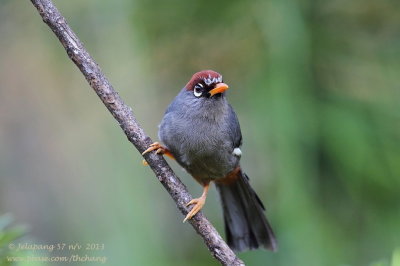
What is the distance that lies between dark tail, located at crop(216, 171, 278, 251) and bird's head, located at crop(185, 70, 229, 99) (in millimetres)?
772

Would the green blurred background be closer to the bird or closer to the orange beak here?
the bird

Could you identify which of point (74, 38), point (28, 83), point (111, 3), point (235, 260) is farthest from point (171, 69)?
point (235, 260)

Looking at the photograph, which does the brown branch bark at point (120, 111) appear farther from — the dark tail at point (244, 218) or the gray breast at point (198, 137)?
the dark tail at point (244, 218)

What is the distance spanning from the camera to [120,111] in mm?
2521

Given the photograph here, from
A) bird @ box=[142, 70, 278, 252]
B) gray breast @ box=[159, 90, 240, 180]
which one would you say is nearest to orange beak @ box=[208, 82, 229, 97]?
bird @ box=[142, 70, 278, 252]

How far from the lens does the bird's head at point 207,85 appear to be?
3.40 meters

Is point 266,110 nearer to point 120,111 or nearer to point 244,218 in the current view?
point 244,218

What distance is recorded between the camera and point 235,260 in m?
2.35

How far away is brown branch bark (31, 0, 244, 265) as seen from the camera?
242 centimetres

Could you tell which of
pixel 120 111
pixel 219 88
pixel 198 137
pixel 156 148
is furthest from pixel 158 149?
pixel 120 111

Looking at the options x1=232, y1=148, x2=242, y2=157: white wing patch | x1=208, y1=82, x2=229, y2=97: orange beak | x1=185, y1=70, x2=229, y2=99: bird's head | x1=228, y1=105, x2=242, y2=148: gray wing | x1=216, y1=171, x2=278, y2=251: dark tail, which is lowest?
x1=216, y1=171, x2=278, y2=251: dark tail

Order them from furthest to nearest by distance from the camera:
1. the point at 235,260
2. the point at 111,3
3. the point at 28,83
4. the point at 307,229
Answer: the point at 28,83
the point at 111,3
the point at 307,229
the point at 235,260

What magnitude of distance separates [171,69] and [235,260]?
2.53 metres

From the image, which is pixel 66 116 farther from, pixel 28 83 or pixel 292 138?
pixel 292 138
